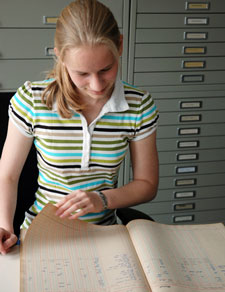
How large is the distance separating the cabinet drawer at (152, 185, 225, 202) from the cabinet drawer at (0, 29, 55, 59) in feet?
3.60

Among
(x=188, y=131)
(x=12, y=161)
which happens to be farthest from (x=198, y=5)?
(x=12, y=161)

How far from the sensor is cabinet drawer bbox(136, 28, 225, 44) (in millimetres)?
1975

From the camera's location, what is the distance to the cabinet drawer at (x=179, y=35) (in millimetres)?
1975

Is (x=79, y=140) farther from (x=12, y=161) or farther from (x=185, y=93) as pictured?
(x=185, y=93)

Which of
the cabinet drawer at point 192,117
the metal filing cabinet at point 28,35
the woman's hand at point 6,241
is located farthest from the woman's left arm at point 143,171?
the cabinet drawer at point 192,117

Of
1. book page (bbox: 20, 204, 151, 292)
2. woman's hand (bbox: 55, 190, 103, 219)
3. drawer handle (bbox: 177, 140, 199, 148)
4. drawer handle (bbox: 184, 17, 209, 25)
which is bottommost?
drawer handle (bbox: 177, 140, 199, 148)

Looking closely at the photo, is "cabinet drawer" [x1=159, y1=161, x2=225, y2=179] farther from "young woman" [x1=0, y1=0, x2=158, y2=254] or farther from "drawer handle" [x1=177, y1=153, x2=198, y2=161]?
"young woman" [x1=0, y1=0, x2=158, y2=254]

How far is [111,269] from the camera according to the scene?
759 mm

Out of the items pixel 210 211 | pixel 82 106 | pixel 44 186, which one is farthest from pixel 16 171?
pixel 210 211

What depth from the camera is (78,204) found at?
0.89 m

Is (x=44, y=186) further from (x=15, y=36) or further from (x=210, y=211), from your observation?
(x=210, y=211)

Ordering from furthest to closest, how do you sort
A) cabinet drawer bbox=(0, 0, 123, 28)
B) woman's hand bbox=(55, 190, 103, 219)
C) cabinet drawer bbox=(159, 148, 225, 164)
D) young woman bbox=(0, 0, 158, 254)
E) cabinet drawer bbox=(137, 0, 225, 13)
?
1. cabinet drawer bbox=(159, 148, 225, 164)
2. cabinet drawer bbox=(137, 0, 225, 13)
3. cabinet drawer bbox=(0, 0, 123, 28)
4. young woman bbox=(0, 0, 158, 254)
5. woman's hand bbox=(55, 190, 103, 219)

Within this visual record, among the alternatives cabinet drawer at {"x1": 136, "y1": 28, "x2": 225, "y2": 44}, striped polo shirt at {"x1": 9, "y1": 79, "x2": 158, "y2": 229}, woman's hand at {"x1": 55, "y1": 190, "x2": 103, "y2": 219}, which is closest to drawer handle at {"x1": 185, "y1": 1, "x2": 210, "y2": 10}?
cabinet drawer at {"x1": 136, "y1": 28, "x2": 225, "y2": 44}

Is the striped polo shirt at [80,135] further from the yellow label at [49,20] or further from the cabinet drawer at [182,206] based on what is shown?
the cabinet drawer at [182,206]
